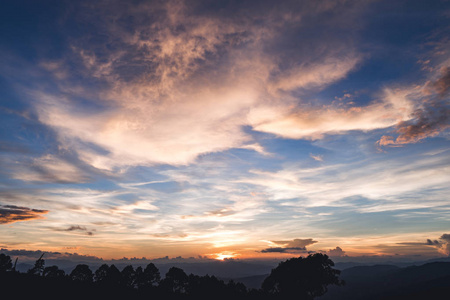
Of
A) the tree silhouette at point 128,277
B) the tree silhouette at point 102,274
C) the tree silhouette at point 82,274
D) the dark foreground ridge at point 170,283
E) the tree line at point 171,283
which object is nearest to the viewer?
the dark foreground ridge at point 170,283

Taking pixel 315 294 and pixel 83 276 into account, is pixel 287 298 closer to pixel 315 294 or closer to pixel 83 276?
pixel 315 294

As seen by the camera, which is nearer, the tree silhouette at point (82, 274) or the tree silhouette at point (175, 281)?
the tree silhouette at point (175, 281)

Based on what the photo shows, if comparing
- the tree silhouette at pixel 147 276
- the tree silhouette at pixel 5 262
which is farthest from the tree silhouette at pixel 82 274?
the tree silhouette at pixel 5 262

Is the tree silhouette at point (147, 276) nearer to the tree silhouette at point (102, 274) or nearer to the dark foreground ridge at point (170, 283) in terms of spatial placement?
the dark foreground ridge at point (170, 283)

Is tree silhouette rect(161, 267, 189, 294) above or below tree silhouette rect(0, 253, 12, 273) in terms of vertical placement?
below

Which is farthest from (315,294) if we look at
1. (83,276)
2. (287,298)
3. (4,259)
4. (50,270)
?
(4,259)

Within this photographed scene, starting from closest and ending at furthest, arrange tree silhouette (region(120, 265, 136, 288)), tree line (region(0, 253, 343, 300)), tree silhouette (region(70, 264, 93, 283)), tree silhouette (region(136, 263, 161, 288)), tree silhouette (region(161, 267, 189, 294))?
1. tree line (region(0, 253, 343, 300))
2. tree silhouette (region(161, 267, 189, 294))
3. tree silhouette (region(120, 265, 136, 288))
4. tree silhouette (region(70, 264, 93, 283))
5. tree silhouette (region(136, 263, 161, 288))

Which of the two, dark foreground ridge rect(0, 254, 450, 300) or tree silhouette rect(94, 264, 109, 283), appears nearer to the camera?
dark foreground ridge rect(0, 254, 450, 300)

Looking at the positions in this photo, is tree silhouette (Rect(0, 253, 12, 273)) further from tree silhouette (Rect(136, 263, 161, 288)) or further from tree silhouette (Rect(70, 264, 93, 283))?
tree silhouette (Rect(136, 263, 161, 288))

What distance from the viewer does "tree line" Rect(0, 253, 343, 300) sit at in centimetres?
7356

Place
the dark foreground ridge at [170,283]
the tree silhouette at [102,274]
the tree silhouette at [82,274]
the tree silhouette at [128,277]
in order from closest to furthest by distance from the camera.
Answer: the dark foreground ridge at [170,283]
the tree silhouette at [128,277]
the tree silhouette at [82,274]
the tree silhouette at [102,274]

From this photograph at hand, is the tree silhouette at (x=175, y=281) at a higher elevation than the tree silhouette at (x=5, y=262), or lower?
lower

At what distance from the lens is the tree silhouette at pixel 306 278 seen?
3127 inches

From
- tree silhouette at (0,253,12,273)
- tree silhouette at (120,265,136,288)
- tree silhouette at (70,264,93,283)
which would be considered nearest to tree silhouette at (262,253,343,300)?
tree silhouette at (120,265,136,288)
